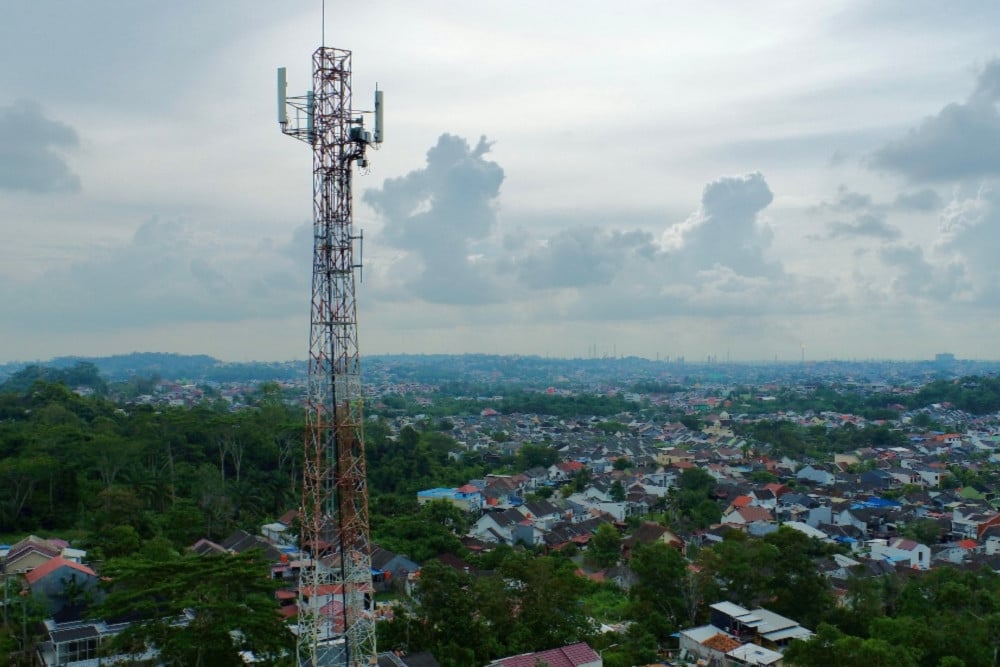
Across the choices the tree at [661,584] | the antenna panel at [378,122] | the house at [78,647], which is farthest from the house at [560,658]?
the antenna panel at [378,122]

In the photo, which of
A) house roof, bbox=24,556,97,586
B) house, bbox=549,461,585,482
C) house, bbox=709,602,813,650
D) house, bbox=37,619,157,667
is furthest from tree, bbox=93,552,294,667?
house, bbox=549,461,585,482

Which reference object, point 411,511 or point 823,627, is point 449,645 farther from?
point 411,511

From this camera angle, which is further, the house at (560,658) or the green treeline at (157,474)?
the green treeline at (157,474)

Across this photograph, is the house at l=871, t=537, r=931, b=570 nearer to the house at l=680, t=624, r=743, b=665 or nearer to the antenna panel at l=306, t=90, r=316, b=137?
the house at l=680, t=624, r=743, b=665

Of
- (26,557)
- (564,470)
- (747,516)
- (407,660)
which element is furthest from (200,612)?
(564,470)

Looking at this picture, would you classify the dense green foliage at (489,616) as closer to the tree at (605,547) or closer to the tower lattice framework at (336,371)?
the tower lattice framework at (336,371)

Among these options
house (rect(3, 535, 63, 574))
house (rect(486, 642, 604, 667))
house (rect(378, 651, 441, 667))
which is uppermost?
house (rect(3, 535, 63, 574))
